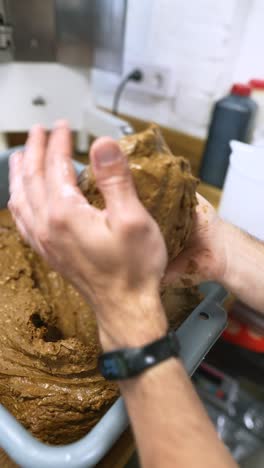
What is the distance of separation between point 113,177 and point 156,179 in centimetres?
8

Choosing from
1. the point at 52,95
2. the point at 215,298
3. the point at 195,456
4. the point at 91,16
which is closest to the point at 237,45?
the point at 91,16

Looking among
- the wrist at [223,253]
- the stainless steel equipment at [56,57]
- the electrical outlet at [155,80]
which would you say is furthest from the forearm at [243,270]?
the electrical outlet at [155,80]

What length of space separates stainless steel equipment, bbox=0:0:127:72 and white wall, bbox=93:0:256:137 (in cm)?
15

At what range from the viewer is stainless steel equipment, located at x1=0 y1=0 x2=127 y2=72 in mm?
909

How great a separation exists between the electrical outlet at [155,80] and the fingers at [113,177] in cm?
89

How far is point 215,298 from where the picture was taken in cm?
63

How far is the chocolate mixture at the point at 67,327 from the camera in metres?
0.43

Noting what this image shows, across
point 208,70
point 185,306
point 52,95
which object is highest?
point 208,70

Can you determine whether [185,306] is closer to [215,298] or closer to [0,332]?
[215,298]

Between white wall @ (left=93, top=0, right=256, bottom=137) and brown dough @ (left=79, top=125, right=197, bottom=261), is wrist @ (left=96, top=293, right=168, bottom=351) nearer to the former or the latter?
brown dough @ (left=79, top=125, right=197, bottom=261)

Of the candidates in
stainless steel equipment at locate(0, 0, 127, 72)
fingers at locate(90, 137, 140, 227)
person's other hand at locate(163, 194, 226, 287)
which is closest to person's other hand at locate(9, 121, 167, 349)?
fingers at locate(90, 137, 140, 227)

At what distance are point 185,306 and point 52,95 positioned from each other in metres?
0.80

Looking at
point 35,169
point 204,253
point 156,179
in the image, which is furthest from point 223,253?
point 35,169

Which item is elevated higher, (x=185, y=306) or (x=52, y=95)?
(x=52, y=95)
